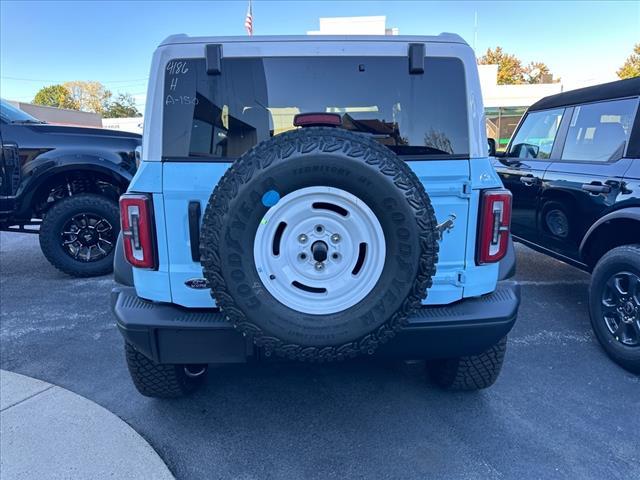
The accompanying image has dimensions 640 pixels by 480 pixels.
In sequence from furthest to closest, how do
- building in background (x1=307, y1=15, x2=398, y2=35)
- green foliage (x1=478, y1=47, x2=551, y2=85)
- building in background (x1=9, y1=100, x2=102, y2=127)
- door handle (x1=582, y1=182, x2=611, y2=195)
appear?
green foliage (x1=478, y1=47, x2=551, y2=85) → building in background (x1=307, y1=15, x2=398, y2=35) → building in background (x1=9, y1=100, x2=102, y2=127) → door handle (x1=582, y1=182, x2=611, y2=195)

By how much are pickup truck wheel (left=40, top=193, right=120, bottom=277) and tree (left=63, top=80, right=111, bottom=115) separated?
2953 inches

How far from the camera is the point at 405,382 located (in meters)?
2.92

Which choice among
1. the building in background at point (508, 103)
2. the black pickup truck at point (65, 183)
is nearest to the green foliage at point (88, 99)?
the building in background at point (508, 103)

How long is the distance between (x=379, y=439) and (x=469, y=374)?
67 cm

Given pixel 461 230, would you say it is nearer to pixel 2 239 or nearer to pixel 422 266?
pixel 422 266

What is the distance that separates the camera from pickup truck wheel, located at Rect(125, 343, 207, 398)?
8.04 ft

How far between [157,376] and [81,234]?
135 inches

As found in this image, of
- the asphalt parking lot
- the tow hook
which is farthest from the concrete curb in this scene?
the tow hook

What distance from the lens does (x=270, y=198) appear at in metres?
1.74

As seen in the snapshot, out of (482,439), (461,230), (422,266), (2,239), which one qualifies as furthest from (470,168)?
(2,239)

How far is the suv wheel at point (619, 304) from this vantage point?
9.81 feet

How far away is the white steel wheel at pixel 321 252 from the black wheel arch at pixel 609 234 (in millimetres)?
2303

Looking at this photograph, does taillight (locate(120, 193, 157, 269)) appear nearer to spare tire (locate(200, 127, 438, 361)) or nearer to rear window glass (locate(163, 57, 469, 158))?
rear window glass (locate(163, 57, 469, 158))

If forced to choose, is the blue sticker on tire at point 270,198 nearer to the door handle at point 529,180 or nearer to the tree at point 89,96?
the door handle at point 529,180
